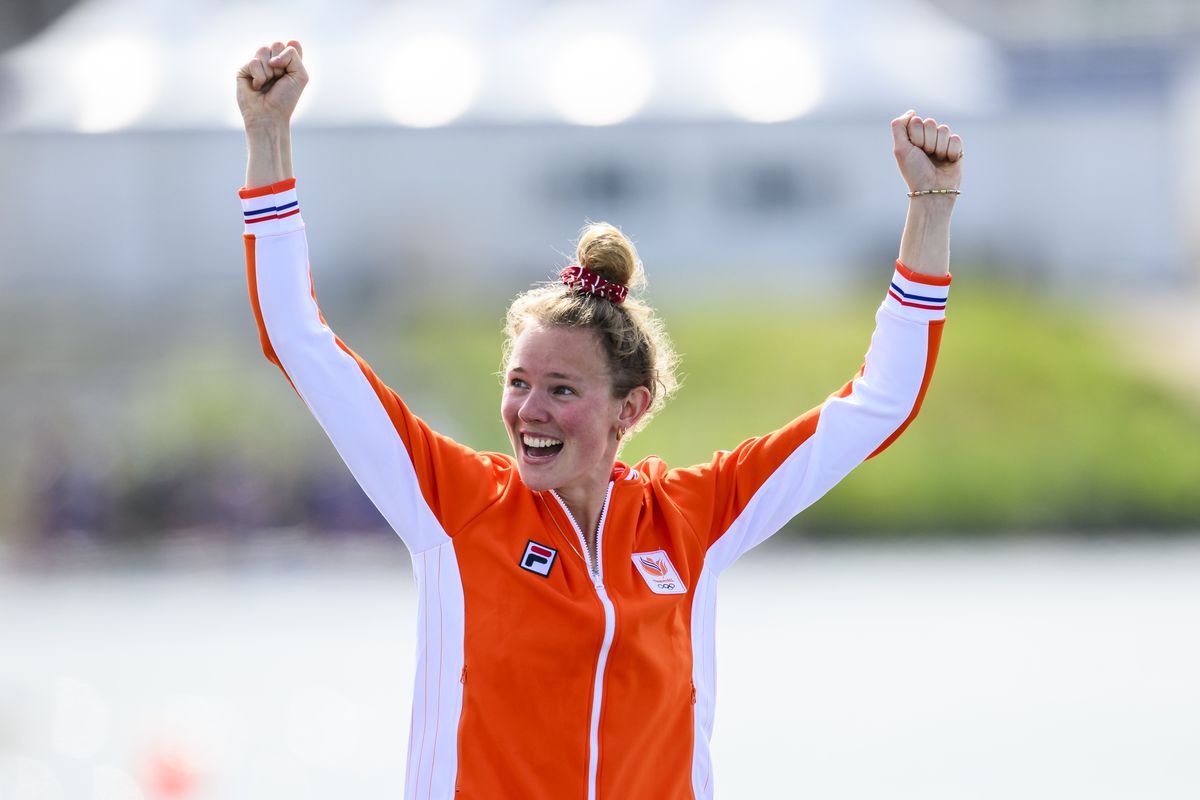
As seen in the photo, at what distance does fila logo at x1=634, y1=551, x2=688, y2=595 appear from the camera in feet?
7.41

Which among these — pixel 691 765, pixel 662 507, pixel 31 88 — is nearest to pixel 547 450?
pixel 662 507

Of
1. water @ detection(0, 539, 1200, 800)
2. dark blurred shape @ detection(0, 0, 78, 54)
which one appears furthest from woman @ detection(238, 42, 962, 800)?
dark blurred shape @ detection(0, 0, 78, 54)

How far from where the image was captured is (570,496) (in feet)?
7.59

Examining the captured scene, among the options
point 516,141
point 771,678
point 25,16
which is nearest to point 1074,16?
point 516,141

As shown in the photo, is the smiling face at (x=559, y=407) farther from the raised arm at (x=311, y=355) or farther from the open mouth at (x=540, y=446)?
the raised arm at (x=311, y=355)

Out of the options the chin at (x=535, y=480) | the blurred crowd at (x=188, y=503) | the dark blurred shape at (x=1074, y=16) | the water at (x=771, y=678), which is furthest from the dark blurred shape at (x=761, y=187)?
the chin at (x=535, y=480)

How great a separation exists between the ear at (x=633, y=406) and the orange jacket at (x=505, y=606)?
0.14 meters

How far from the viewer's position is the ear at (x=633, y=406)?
2376mm

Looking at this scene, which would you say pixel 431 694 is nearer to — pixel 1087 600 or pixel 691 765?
pixel 691 765

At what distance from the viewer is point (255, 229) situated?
2061mm

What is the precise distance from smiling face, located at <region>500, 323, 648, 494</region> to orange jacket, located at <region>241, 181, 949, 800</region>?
0.21 feet

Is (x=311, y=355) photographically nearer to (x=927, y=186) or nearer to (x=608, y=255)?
(x=608, y=255)

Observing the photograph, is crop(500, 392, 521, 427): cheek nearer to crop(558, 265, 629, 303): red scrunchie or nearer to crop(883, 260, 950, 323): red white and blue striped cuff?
crop(558, 265, 629, 303): red scrunchie

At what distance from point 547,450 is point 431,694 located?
16.1 inches
